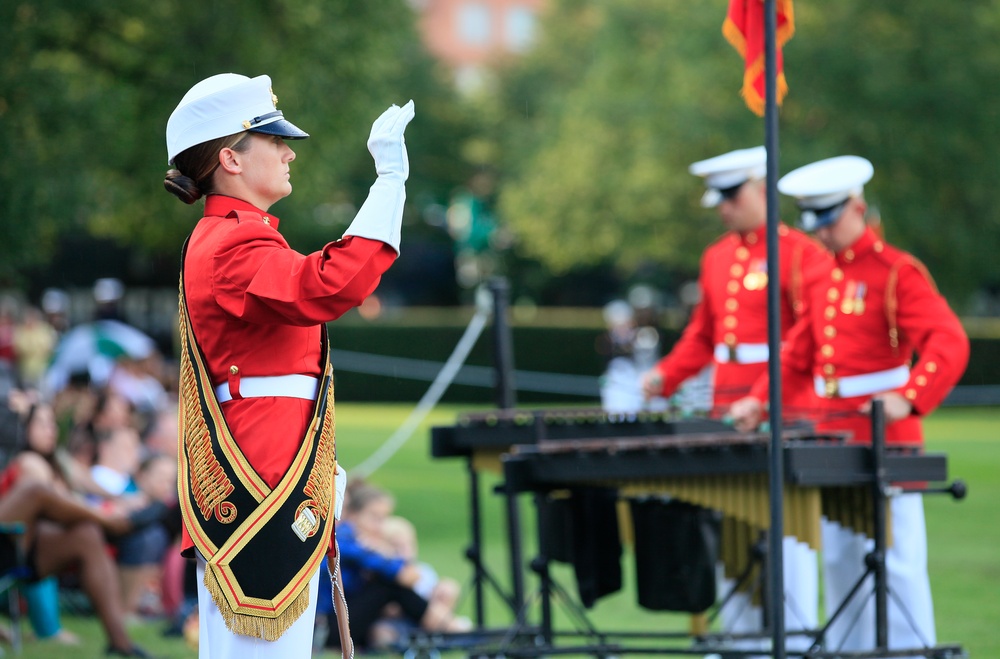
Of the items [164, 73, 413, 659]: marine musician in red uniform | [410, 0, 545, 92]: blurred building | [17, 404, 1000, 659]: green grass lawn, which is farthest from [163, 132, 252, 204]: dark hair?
[410, 0, 545, 92]: blurred building

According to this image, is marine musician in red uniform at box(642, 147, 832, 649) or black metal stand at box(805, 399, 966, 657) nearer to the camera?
black metal stand at box(805, 399, 966, 657)

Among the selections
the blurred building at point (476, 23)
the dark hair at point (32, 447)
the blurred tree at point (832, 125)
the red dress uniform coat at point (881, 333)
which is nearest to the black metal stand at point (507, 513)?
the red dress uniform coat at point (881, 333)

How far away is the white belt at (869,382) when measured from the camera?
21.0ft

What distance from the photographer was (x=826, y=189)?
6.33 meters

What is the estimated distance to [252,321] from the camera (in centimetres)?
377

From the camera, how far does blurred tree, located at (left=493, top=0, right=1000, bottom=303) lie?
26.0m

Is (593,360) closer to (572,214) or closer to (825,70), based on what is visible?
(572,214)

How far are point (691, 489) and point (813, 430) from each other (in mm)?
544

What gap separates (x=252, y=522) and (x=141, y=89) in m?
9.28

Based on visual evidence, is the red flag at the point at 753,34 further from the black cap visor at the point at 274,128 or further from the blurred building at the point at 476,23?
the blurred building at the point at 476,23

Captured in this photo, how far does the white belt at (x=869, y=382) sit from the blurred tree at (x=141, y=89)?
17.8 feet

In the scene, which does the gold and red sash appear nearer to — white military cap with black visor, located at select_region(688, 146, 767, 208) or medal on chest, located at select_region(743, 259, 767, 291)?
white military cap with black visor, located at select_region(688, 146, 767, 208)

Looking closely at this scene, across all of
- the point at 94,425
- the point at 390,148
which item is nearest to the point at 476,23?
the point at 94,425

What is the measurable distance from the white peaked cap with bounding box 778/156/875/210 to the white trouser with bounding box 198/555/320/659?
3170 millimetres
